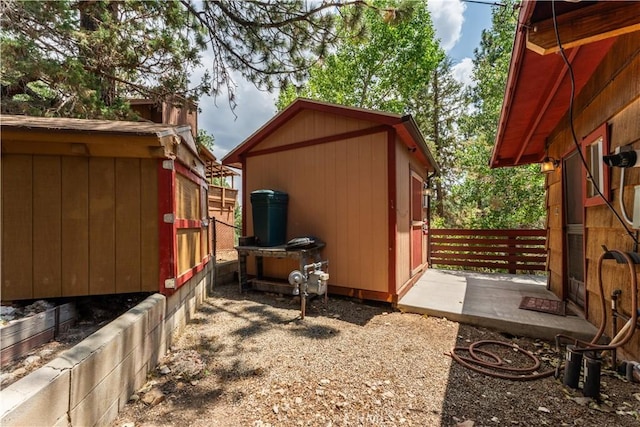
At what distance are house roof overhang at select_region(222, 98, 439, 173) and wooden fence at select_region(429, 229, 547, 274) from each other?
2.36m

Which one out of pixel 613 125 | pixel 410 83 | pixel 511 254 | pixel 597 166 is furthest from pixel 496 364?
pixel 410 83

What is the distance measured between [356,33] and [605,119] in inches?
137

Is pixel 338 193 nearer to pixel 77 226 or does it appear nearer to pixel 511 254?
pixel 77 226

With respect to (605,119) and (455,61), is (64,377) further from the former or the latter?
(455,61)

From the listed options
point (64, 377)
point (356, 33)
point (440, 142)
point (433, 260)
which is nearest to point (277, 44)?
point (356, 33)

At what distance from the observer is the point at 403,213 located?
4.55 m

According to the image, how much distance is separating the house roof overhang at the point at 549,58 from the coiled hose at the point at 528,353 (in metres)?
1.65

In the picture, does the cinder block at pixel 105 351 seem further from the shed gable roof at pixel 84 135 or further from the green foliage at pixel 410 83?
the green foliage at pixel 410 83

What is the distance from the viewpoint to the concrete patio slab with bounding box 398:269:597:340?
3086 millimetres

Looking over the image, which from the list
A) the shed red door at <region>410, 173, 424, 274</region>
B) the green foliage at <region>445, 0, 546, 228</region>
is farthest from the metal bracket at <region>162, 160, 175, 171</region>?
the green foliage at <region>445, 0, 546, 228</region>

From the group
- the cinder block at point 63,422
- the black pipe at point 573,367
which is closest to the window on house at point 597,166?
the black pipe at point 573,367

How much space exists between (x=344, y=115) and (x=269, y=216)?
6.69 feet

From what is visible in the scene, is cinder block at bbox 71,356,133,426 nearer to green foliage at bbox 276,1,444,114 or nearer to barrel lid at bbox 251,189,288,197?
barrel lid at bbox 251,189,288,197

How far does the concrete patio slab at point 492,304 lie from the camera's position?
10.1 ft
